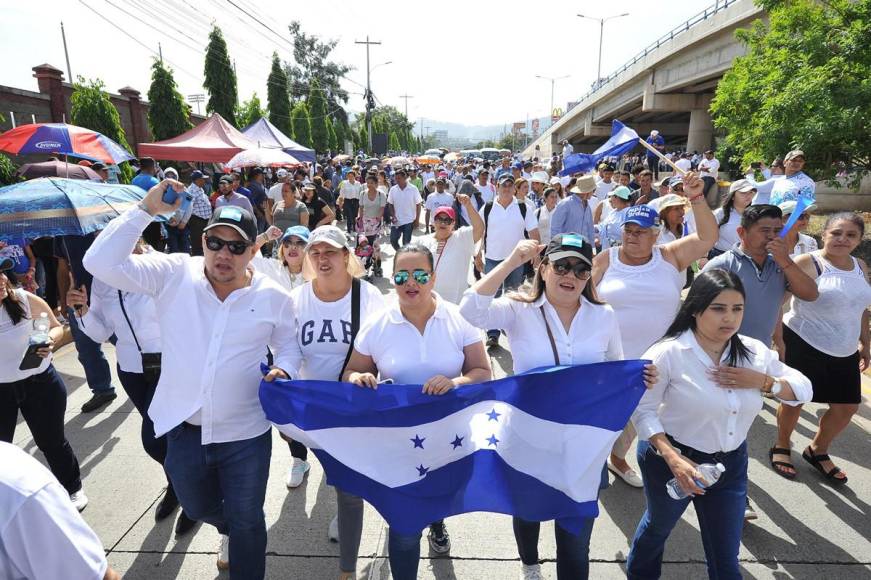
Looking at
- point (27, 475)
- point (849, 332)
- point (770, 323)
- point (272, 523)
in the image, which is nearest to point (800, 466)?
point (849, 332)

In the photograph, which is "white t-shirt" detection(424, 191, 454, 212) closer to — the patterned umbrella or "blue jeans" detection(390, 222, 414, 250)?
"blue jeans" detection(390, 222, 414, 250)

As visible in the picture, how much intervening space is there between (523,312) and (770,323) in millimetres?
1873

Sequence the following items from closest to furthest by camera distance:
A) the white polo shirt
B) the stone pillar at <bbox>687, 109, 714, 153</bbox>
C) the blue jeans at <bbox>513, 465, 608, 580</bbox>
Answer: the blue jeans at <bbox>513, 465, 608, 580</bbox>, the white polo shirt, the stone pillar at <bbox>687, 109, 714, 153</bbox>

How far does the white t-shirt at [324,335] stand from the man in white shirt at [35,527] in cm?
158

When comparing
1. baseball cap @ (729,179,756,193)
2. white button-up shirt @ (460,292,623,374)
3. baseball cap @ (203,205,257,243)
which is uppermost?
baseball cap @ (729,179,756,193)

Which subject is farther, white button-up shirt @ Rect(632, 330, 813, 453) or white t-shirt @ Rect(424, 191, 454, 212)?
white t-shirt @ Rect(424, 191, 454, 212)

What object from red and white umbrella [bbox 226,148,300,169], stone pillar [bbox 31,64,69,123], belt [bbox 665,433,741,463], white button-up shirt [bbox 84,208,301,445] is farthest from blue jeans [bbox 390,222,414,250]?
stone pillar [bbox 31,64,69,123]

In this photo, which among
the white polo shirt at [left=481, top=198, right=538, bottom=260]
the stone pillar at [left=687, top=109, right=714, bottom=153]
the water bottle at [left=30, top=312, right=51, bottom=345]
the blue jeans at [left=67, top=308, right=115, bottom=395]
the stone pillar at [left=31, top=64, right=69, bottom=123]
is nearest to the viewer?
the water bottle at [left=30, top=312, right=51, bottom=345]

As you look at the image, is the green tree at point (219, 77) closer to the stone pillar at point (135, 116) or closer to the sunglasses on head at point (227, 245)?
the stone pillar at point (135, 116)

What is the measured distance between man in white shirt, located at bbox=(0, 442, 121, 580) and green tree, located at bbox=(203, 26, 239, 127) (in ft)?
A: 90.3

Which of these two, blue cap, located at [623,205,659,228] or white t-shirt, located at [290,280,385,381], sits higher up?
blue cap, located at [623,205,659,228]

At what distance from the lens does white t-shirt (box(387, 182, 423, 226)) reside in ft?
35.5

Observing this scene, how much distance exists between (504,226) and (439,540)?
425 cm

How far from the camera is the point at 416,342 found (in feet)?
8.73
